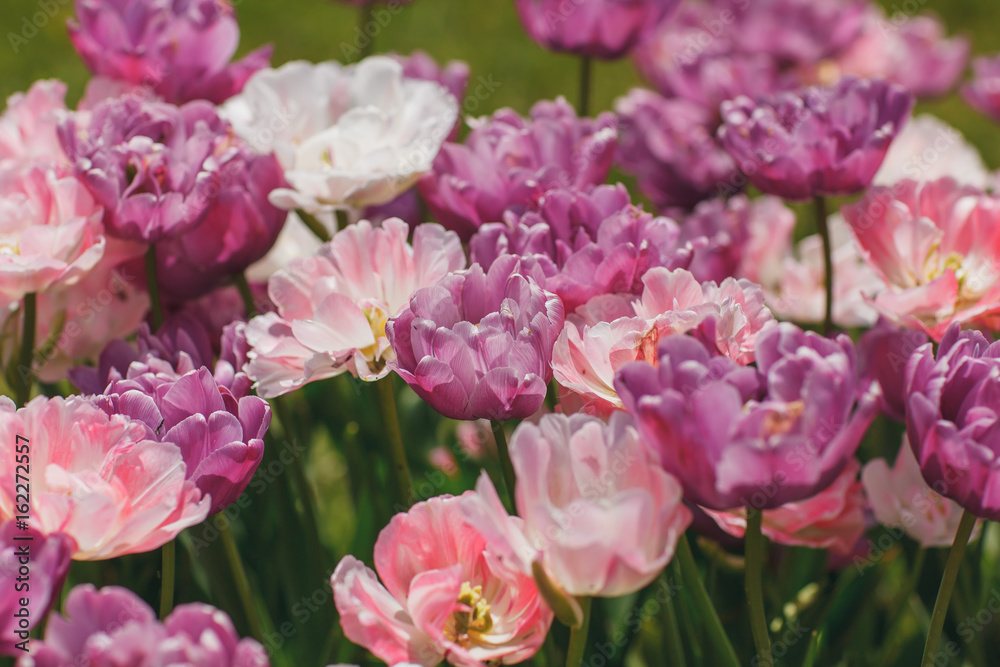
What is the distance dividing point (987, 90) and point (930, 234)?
963 mm

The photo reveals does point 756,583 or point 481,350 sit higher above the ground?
point 481,350

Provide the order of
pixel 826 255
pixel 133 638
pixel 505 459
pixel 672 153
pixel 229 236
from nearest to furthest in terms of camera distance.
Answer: pixel 133 638, pixel 505 459, pixel 229 236, pixel 826 255, pixel 672 153

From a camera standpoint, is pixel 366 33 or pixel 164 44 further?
pixel 366 33

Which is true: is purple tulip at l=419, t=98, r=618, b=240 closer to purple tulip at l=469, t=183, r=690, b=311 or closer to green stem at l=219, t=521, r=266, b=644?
purple tulip at l=469, t=183, r=690, b=311

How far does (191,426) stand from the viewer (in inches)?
31.5

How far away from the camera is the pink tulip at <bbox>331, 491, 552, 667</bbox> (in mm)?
756

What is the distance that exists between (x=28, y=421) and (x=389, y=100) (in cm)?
60

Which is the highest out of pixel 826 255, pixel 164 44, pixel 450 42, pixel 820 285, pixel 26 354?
pixel 164 44

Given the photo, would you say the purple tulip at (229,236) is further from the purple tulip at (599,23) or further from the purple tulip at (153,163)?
the purple tulip at (599,23)

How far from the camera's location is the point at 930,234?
110 centimetres

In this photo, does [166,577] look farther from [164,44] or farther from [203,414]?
[164,44]

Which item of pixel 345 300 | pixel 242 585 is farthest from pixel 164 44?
pixel 242 585

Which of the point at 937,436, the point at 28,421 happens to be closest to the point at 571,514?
the point at 937,436

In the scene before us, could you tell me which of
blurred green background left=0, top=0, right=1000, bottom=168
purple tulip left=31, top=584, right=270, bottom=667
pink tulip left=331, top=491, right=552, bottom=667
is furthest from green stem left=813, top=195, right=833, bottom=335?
blurred green background left=0, top=0, right=1000, bottom=168
